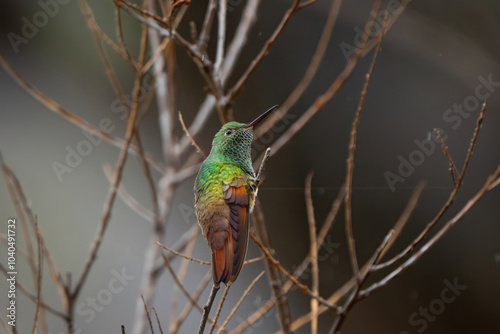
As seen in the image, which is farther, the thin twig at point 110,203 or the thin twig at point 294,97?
the thin twig at point 294,97

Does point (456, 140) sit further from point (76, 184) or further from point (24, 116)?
point (24, 116)

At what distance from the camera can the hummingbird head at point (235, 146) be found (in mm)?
1125

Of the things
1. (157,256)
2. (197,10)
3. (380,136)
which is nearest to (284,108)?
(157,256)

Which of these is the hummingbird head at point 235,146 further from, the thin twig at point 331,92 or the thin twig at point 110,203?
the thin twig at point 331,92

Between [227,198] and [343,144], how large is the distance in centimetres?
246

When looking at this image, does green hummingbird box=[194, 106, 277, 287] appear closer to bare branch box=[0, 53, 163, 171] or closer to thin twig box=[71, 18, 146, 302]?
thin twig box=[71, 18, 146, 302]

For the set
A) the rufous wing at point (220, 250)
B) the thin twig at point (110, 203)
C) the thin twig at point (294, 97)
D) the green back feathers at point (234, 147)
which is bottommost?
the rufous wing at point (220, 250)

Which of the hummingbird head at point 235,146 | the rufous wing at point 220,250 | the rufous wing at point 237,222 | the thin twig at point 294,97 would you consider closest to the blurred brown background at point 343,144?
the thin twig at point 294,97

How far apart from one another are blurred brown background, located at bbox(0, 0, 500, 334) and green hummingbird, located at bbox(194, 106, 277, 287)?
6.34ft

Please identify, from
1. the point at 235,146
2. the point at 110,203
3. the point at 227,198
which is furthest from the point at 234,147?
the point at 110,203

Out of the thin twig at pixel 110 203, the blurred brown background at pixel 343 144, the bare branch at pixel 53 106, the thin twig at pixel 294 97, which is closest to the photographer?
the thin twig at pixel 110 203

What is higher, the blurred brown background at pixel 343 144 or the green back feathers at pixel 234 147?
the blurred brown background at pixel 343 144

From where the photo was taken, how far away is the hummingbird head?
3.69 ft

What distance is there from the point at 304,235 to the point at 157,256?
112cm
